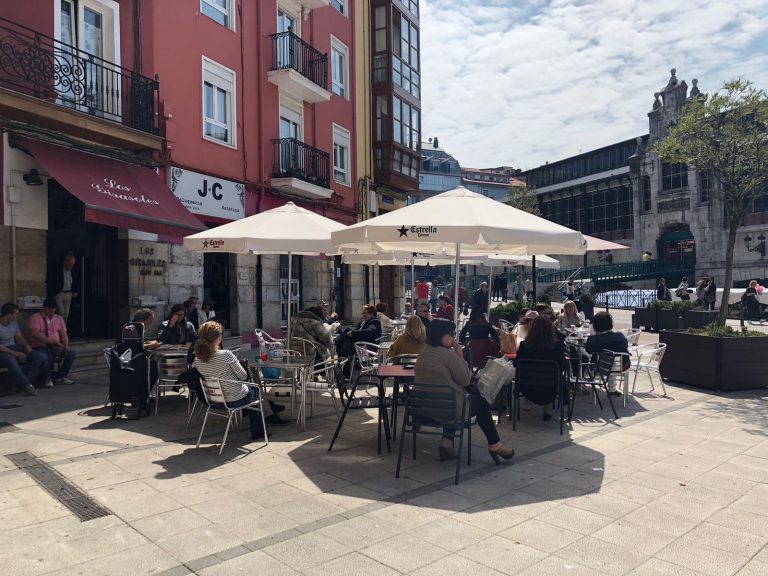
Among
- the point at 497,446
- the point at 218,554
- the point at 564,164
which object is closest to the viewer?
the point at 218,554

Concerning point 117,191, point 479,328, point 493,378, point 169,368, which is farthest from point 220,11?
point 493,378

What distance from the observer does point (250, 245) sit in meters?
7.16

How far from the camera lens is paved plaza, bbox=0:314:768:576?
135 inches

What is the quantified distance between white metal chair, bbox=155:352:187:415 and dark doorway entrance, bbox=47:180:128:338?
14.7 feet

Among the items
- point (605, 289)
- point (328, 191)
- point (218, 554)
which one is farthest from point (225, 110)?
point (605, 289)

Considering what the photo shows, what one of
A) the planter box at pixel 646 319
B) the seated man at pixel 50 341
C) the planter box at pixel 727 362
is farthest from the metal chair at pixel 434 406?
the planter box at pixel 646 319

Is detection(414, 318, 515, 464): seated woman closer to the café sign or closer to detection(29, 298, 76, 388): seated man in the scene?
detection(29, 298, 76, 388): seated man

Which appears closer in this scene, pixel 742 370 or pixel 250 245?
pixel 250 245

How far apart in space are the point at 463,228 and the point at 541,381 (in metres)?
1.92

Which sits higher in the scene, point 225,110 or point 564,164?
point 564,164

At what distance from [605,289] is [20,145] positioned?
32318mm

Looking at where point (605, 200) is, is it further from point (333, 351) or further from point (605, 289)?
point (333, 351)

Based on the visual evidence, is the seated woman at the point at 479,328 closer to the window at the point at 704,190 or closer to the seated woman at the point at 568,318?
the seated woman at the point at 568,318

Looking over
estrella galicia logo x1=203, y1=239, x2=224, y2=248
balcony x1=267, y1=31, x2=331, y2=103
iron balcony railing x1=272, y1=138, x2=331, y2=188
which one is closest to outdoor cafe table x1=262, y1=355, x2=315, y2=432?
estrella galicia logo x1=203, y1=239, x2=224, y2=248
